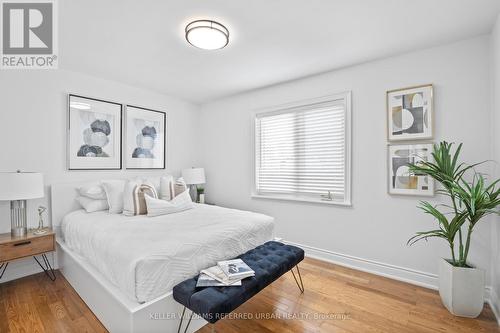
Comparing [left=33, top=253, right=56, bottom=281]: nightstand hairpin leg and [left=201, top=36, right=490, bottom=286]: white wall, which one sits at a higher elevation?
[left=201, top=36, right=490, bottom=286]: white wall

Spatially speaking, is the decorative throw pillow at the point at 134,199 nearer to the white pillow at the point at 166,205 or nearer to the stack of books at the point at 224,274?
the white pillow at the point at 166,205

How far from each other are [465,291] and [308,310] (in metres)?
1.28

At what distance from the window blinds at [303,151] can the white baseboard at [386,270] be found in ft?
2.44

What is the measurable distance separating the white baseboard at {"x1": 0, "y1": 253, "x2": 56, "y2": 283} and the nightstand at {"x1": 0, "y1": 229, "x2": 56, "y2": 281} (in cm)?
5

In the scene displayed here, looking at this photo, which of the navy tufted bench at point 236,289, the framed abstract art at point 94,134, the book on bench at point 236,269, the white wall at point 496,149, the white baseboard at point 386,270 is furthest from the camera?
the framed abstract art at point 94,134

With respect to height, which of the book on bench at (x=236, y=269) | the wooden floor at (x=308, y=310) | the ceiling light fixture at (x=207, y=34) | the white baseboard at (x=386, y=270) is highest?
the ceiling light fixture at (x=207, y=34)

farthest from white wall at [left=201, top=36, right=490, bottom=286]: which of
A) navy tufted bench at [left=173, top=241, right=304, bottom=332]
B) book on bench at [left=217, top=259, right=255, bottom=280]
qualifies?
book on bench at [left=217, top=259, right=255, bottom=280]

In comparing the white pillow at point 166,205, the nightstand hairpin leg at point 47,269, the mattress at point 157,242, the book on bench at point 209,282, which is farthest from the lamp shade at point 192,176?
the book on bench at point 209,282

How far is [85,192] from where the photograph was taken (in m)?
2.90

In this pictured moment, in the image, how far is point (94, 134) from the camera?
126 inches

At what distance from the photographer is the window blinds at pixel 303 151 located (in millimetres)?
3055

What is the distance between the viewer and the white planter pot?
188 centimetres

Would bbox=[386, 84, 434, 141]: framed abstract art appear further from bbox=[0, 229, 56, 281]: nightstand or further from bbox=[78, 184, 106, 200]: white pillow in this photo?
bbox=[0, 229, 56, 281]: nightstand

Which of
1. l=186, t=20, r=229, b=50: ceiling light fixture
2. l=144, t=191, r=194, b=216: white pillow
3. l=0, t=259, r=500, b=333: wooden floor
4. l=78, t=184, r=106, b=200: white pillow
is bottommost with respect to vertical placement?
l=0, t=259, r=500, b=333: wooden floor
